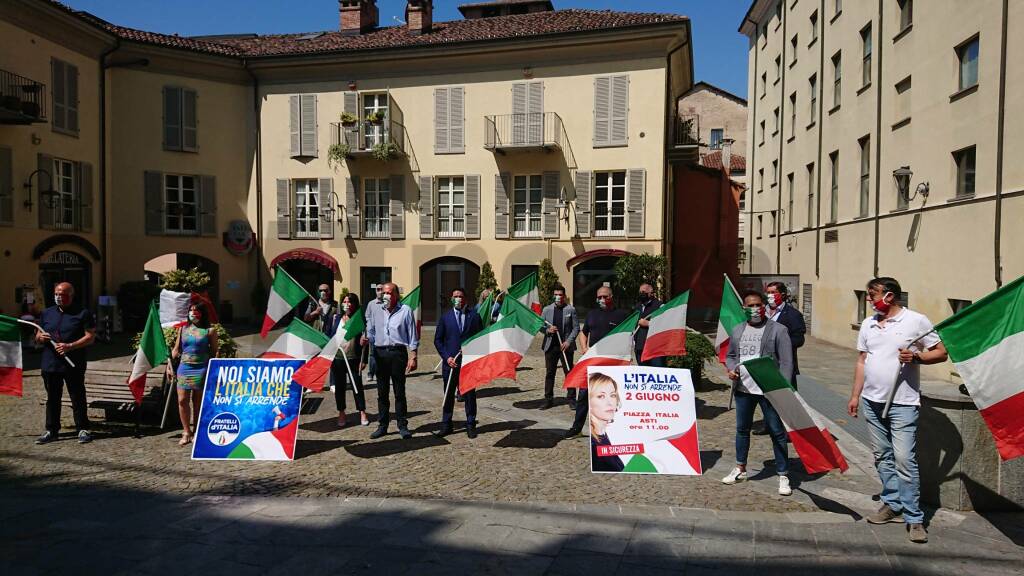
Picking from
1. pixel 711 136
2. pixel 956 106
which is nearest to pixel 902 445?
pixel 956 106

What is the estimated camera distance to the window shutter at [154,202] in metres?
24.7

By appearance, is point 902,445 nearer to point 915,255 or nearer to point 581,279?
point 915,255

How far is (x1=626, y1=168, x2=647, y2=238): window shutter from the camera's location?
2350cm

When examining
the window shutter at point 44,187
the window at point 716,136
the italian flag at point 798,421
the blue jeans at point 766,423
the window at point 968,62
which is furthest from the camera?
the window at point 716,136

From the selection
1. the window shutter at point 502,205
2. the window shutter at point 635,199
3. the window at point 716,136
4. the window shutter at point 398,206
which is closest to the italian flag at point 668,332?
the window shutter at point 635,199

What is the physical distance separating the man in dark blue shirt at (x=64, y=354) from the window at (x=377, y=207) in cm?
1789

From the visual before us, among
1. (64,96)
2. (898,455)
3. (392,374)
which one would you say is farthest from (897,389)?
(64,96)

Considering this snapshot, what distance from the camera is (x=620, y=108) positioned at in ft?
77.3

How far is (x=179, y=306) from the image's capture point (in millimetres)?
11602

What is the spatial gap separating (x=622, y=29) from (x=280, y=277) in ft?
54.8

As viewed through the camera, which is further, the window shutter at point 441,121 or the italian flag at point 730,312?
the window shutter at point 441,121

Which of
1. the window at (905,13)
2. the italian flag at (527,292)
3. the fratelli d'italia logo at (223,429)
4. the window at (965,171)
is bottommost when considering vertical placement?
the fratelli d'italia logo at (223,429)

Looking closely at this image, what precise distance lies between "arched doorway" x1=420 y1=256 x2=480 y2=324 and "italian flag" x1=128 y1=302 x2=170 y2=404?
56.0ft

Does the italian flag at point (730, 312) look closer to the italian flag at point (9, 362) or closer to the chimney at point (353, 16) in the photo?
the italian flag at point (9, 362)
